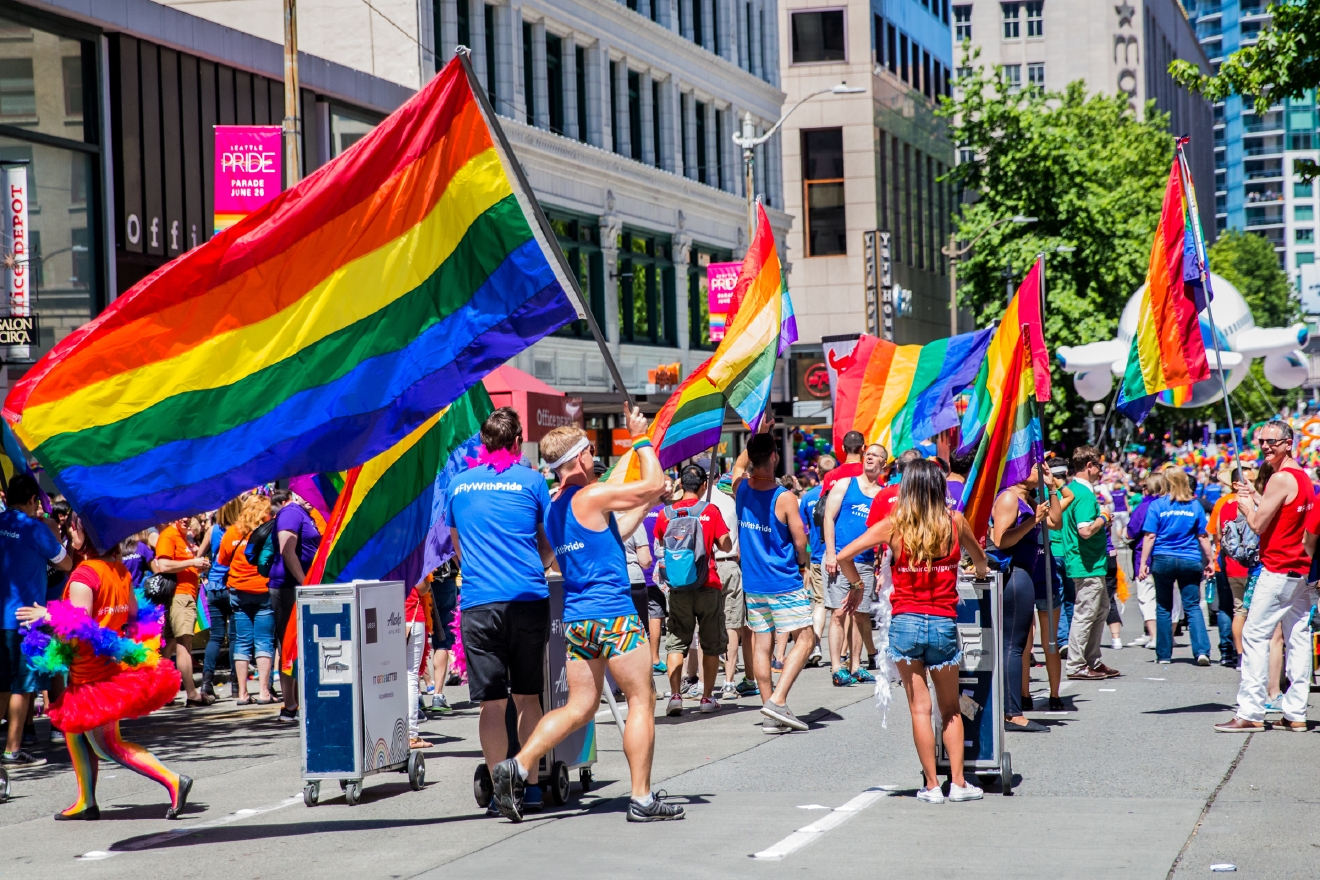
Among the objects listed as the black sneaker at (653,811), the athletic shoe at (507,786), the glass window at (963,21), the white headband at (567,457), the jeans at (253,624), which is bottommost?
the black sneaker at (653,811)

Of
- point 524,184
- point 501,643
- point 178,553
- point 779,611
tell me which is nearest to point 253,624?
point 178,553

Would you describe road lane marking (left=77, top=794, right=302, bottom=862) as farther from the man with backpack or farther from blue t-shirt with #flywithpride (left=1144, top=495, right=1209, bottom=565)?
blue t-shirt with #flywithpride (left=1144, top=495, right=1209, bottom=565)

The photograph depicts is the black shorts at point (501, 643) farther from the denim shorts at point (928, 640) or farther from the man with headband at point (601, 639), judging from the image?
the denim shorts at point (928, 640)

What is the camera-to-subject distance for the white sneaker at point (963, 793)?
9047 millimetres

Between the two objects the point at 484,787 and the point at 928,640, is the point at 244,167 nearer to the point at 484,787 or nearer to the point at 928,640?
the point at 484,787

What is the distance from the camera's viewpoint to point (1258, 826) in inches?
329

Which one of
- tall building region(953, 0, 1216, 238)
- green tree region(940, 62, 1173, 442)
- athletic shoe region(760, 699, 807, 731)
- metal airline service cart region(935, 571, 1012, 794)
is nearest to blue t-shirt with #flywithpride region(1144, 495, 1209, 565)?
athletic shoe region(760, 699, 807, 731)

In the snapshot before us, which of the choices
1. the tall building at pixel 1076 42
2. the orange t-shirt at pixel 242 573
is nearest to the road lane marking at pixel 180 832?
the orange t-shirt at pixel 242 573

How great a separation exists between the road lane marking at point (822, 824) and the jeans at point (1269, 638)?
10.8ft

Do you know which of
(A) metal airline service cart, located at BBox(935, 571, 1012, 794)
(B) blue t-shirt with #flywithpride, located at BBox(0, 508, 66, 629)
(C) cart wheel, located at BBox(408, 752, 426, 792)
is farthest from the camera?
(B) blue t-shirt with #flywithpride, located at BBox(0, 508, 66, 629)

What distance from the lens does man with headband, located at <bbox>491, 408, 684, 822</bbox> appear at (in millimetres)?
8422

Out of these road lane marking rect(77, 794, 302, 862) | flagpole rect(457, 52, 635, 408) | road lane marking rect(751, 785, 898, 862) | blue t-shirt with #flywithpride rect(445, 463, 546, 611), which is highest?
flagpole rect(457, 52, 635, 408)

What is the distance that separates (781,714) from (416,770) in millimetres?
2918

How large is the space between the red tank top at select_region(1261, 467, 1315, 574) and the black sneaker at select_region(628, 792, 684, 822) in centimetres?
505
